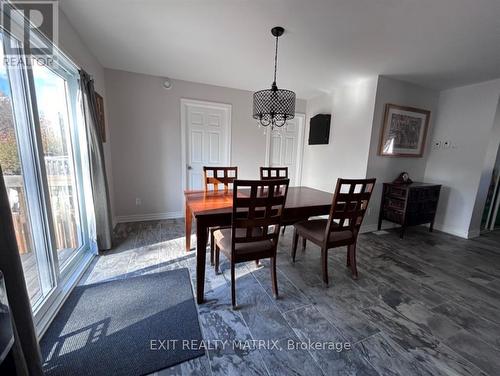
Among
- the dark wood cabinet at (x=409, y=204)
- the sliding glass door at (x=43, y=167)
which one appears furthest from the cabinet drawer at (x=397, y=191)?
the sliding glass door at (x=43, y=167)

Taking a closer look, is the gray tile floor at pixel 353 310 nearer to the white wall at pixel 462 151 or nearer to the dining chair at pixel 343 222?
the dining chair at pixel 343 222

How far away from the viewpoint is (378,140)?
125 inches

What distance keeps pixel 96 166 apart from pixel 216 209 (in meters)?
1.58

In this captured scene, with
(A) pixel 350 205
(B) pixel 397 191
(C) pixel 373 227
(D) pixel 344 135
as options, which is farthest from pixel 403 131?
(A) pixel 350 205

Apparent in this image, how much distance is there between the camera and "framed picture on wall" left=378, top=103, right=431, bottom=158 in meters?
3.16

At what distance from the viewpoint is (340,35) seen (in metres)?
2.00

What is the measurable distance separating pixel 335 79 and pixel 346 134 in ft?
2.86

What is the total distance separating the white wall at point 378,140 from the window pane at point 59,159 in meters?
3.80

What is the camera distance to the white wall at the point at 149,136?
3216 mm

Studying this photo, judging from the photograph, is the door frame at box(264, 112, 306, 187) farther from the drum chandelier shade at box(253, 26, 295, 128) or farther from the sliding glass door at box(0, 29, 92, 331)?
the sliding glass door at box(0, 29, 92, 331)

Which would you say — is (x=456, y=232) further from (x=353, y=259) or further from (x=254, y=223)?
(x=254, y=223)

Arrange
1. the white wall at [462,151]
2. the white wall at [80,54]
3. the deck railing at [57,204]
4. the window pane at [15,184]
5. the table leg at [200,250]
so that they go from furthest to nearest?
the white wall at [462,151] → the white wall at [80,54] → the table leg at [200,250] → the deck railing at [57,204] → the window pane at [15,184]

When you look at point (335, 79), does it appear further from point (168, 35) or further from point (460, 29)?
point (168, 35)

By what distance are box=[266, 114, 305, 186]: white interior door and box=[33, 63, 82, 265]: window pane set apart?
3.09m
